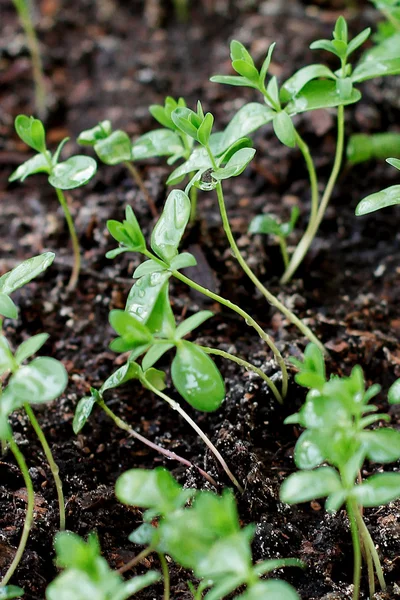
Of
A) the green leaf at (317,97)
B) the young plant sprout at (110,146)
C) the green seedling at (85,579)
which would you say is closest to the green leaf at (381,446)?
the green seedling at (85,579)

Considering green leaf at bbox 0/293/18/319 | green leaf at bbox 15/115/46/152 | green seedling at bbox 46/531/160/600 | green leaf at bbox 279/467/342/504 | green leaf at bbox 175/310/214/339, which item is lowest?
green seedling at bbox 46/531/160/600

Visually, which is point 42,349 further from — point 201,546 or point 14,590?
point 201,546

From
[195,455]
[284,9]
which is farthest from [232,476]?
[284,9]

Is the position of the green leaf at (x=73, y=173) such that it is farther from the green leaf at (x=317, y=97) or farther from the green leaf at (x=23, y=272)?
the green leaf at (x=317, y=97)

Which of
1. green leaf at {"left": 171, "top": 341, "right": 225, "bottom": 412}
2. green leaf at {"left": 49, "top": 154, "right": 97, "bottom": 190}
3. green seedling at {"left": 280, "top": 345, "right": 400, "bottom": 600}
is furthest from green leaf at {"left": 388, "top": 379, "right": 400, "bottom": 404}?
green leaf at {"left": 49, "top": 154, "right": 97, "bottom": 190}

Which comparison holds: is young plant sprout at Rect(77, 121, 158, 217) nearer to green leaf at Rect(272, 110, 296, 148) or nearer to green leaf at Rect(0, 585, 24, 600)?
green leaf at Rect(272, 110, 296, 148)

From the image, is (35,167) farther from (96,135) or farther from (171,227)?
(171,227)
